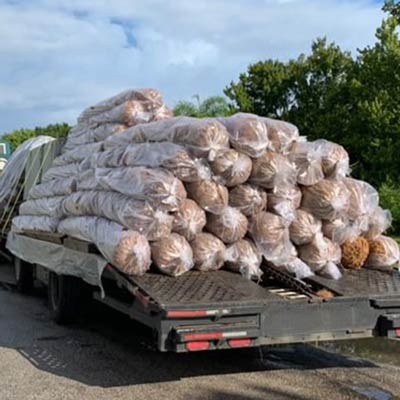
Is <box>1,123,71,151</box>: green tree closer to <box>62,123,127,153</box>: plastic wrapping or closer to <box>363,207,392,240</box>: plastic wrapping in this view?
<box>62,123,127,153</box>: plastic wrapping

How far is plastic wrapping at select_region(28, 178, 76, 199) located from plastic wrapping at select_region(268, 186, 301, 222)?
2.81 m

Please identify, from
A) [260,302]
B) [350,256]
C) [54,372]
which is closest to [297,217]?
[350,256]

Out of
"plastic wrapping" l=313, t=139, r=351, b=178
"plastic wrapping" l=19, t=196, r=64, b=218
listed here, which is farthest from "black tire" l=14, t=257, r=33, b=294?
"plastic wrapping" l=313, t=139, r=351, b=178

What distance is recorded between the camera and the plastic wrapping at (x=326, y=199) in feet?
22.9

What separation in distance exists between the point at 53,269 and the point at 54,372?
2062 millimetres

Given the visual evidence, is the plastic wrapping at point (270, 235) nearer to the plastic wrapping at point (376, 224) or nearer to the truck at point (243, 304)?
the truck at point (243, 304)

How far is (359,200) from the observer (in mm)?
7215

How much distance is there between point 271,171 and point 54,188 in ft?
12.4

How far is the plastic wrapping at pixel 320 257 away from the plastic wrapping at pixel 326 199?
0.26 meters

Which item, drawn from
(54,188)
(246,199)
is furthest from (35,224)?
(246,199)

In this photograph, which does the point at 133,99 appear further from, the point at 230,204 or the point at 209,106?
the point at 209,106

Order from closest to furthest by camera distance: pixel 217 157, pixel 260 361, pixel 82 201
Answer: pixel 217 157 → pixel 260 361 → pixel 82 201

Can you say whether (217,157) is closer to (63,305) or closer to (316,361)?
(316,361)

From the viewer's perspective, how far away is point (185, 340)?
5473 mm
